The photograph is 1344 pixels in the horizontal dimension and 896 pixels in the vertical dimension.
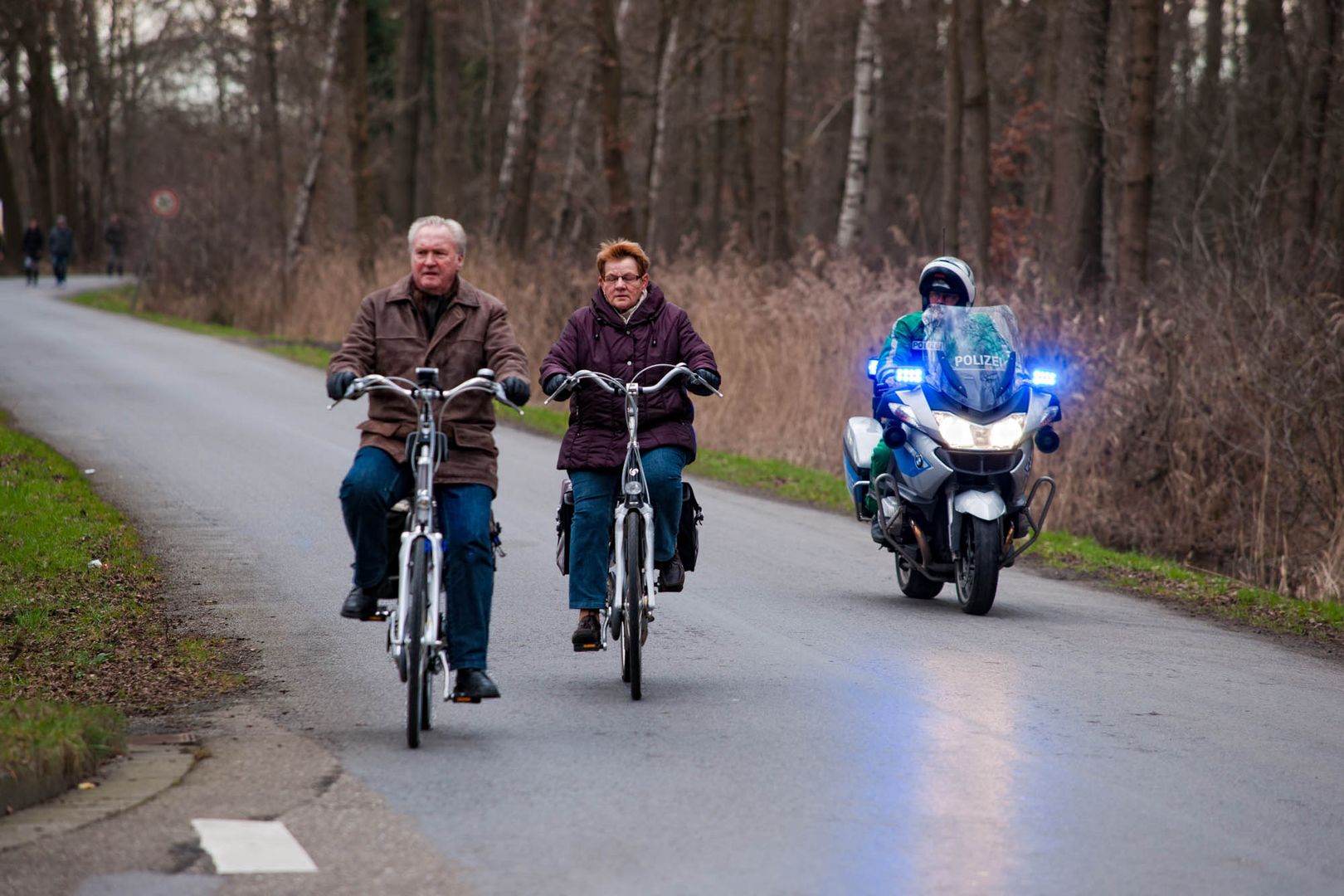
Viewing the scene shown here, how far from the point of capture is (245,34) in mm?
43906

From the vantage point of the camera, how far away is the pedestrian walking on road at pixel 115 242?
192 feet

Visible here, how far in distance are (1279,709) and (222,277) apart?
3353 centimetres

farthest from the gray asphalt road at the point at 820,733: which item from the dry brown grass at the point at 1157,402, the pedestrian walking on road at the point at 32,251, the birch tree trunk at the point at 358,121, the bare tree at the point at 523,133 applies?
the pedestrian walking on road at the point at 32,251

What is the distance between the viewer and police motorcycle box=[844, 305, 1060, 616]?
10266 mm

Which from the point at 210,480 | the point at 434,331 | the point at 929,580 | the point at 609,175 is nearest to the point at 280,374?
the point at 609,175

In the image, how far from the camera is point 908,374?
1033cm

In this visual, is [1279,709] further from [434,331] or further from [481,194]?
[481,194]

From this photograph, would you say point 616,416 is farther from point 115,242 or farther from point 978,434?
point 115,242

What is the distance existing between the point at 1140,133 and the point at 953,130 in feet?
30.4

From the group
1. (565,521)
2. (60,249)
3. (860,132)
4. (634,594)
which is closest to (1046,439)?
(565,521)

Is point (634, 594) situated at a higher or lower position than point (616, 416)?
lower

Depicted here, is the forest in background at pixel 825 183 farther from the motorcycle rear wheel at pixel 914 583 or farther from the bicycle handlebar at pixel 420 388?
the bicycle handlebar at pixel 420 388

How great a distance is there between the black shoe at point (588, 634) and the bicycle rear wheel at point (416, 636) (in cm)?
133

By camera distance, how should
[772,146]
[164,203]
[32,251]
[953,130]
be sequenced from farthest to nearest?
[32,251]
[164,203]
[772,146]
[953,130]
